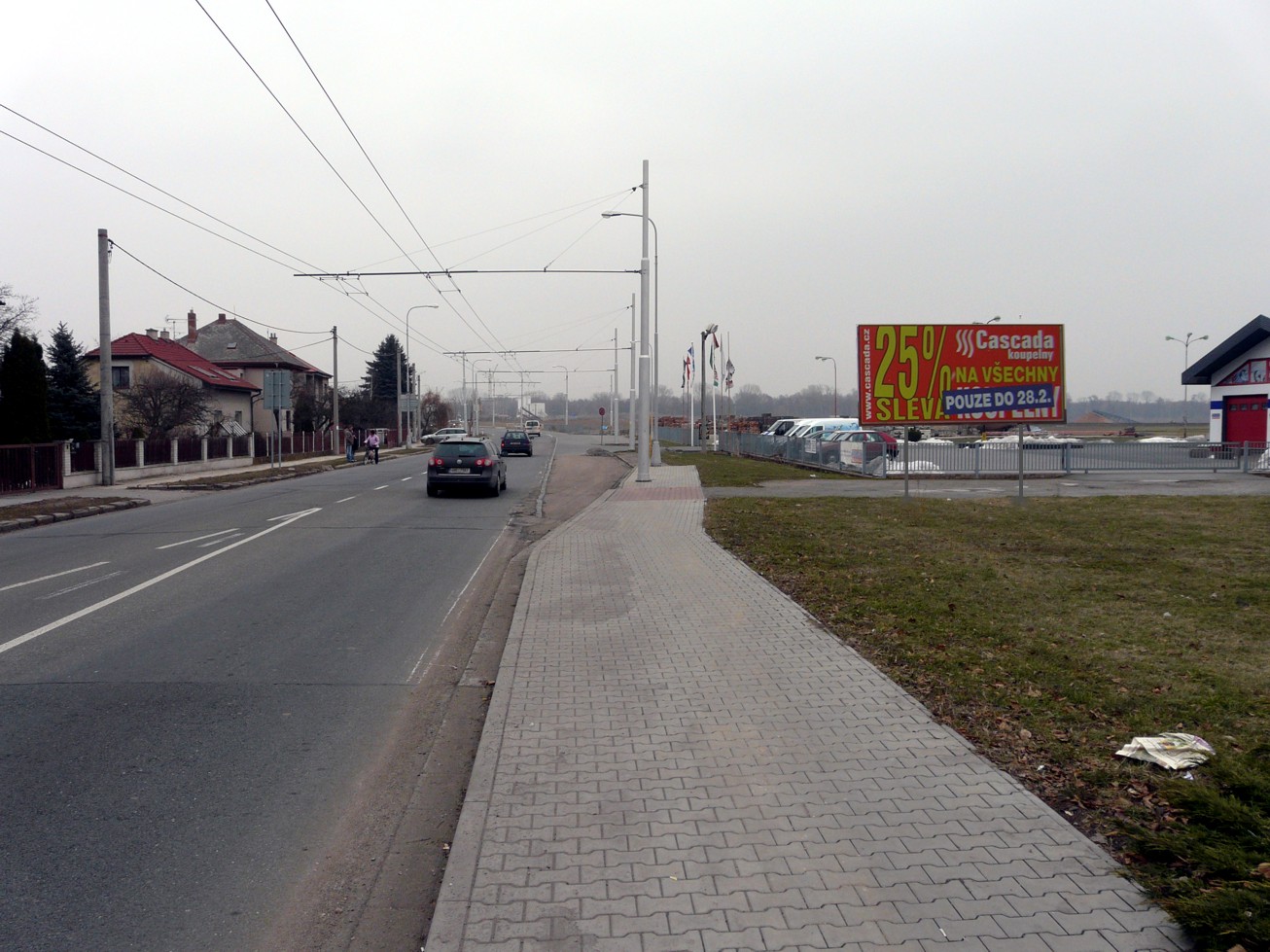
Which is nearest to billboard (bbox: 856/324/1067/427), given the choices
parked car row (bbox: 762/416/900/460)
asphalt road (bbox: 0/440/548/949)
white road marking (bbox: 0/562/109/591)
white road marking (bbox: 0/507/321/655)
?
parked car row (bbox: 762/416/900/460)

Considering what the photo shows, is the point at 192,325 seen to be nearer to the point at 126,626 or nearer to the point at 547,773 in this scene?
the point at 126,626

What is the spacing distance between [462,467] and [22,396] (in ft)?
45.6

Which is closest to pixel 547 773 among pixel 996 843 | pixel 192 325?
pixel 996 843

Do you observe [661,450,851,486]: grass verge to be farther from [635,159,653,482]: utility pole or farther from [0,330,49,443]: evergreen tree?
[0,330,49,443]: evergreen tree

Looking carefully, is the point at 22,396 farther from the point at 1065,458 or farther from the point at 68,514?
the point at 1065,458

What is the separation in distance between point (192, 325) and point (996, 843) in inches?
3266

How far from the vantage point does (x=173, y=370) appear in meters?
51.2

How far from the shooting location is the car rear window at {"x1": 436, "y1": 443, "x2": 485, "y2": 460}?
76.7 feet

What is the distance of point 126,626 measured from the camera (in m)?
8.72

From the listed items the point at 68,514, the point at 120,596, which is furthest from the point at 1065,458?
the point at 120,596

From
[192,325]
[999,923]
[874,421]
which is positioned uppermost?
[192,325]

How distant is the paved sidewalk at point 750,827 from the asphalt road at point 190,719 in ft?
3.04

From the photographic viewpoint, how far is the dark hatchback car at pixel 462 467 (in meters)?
23.2

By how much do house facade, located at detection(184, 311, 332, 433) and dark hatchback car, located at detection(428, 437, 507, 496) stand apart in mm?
44714
